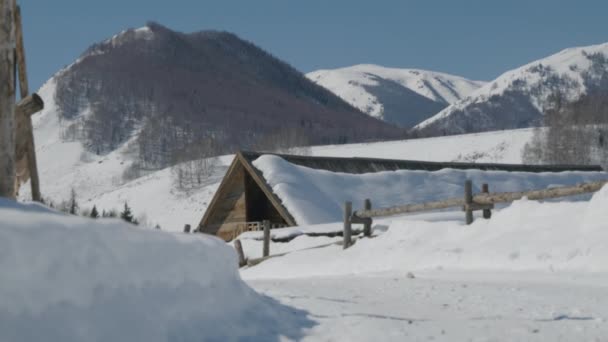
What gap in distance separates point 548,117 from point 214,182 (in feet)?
161

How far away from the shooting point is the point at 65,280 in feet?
14.1

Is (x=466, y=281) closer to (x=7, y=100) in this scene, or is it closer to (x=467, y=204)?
(x=467, y=204)

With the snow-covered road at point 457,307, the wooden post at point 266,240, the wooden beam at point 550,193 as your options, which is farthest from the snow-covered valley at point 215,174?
the snow-covered road at point 457,307

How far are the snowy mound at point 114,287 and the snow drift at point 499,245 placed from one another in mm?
6430

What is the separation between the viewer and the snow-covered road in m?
5.89

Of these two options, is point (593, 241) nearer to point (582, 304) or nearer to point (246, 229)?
point (582, 304)

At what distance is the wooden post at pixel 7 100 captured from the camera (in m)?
7.03

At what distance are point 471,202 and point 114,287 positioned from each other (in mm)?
11834

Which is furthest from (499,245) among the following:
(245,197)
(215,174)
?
(215,174)

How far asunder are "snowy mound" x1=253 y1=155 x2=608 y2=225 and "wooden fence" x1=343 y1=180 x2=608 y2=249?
584 centimetres

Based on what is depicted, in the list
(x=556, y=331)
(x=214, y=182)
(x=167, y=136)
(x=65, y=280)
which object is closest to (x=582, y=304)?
(x=556, y=331)

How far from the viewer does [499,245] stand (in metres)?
12.6

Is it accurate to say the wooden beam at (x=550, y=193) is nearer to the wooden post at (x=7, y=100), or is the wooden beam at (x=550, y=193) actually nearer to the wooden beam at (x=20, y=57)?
the wooden beam at (x=20, y=57)

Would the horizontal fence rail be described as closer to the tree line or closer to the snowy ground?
the snowy ground
